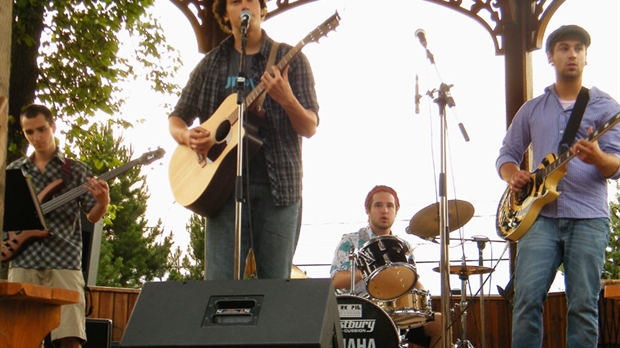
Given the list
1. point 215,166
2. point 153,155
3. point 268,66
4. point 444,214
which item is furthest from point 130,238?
point 268,66

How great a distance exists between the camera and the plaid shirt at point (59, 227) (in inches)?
187

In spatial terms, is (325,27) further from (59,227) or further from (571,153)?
(59,227)

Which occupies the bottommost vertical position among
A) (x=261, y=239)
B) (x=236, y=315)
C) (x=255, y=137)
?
(x=236, y=315)

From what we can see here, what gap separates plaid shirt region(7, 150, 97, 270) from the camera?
15.6 feet

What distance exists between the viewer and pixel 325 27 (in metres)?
3.97

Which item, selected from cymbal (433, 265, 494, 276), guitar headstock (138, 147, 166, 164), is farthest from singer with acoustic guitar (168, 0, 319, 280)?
cymbal (433, 265, 494, 276)

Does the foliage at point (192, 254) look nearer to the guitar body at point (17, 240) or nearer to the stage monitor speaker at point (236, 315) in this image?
the guitar body at point (17, 240)

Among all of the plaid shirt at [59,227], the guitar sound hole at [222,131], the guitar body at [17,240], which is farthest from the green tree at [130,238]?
the guitar sound hole at [222,131]

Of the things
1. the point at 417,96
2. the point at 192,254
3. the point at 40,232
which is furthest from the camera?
the point at 192,254

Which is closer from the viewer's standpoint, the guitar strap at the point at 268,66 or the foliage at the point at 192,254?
the guitar strap at the point at 268,66

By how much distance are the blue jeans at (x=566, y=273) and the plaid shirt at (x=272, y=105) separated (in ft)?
3.81

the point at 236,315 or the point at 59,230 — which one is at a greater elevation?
the point at 59,230

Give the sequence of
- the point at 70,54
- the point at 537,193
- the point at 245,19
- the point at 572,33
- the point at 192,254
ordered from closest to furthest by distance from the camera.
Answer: the point at 245,19 < the point at 537,193 < the point at 572,33 < the point at 70,54 < the point at 192,254

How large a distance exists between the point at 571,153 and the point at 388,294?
250 centimetres
